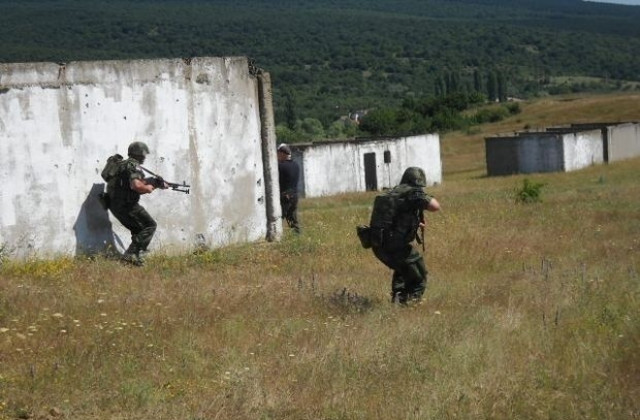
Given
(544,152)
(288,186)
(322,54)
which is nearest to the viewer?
(288,186)

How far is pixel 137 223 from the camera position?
35.4 ft

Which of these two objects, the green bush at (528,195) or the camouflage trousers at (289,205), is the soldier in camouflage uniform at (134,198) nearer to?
the camouflage trousers at (289,205)

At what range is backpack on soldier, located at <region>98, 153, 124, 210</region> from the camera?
34.6 feet

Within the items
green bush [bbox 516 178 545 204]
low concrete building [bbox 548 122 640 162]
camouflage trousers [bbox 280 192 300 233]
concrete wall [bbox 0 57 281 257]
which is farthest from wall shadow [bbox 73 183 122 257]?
low concrete building [bbox 548 122 640 162]

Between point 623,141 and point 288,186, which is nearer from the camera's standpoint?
point 288,186

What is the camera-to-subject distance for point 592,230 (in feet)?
49.0

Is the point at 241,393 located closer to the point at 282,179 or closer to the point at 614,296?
the point at 614,296

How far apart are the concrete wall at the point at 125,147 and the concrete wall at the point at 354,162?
24182 millimetres

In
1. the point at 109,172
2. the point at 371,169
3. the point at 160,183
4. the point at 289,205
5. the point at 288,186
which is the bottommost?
the point at 371,169

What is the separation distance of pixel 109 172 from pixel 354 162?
97.8ft

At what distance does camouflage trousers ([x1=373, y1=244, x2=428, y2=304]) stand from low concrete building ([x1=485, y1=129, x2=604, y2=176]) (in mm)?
34512

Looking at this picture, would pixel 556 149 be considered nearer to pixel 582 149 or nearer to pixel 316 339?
pixel 582 149

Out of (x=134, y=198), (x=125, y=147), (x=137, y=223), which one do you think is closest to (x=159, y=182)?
(x=134, y=198)

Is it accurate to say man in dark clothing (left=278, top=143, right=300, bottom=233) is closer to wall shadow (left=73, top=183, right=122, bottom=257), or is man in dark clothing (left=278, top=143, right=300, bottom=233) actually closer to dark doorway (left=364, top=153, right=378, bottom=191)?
wall shadow (left=73, top=183, right=122, bottom=257)
